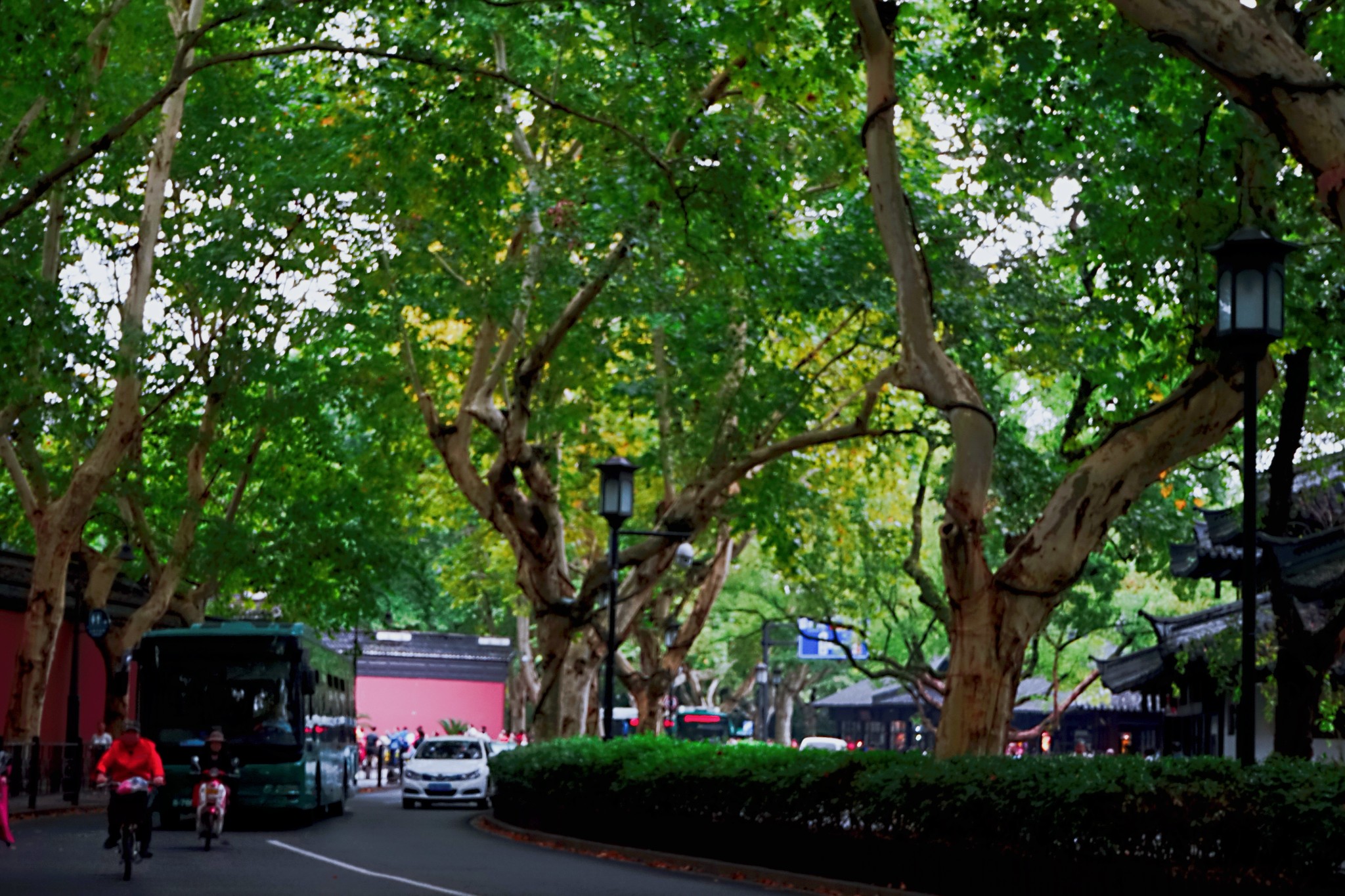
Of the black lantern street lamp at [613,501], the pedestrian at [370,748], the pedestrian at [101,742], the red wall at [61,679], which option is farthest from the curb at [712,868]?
the pedestrian at [370,748]

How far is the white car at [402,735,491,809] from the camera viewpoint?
123 ft

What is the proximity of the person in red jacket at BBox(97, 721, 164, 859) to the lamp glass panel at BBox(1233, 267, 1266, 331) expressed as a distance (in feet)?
35.2

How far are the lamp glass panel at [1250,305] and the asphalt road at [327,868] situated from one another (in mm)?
6892

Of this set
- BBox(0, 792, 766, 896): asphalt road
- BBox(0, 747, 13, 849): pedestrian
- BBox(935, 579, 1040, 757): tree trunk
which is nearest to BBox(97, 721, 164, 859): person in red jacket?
BBox(0, 792, 766, 896): asphalt road

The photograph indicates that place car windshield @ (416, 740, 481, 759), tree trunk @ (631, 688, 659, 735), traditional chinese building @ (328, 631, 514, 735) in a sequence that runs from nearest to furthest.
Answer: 1. car windshield @ (416, 740, 481, 759)
2. tree trunk @ (631, 688, 659, 735)
3. traditional chinese building @ (328, 631, 514, 735)

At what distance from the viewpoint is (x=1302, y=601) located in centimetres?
2317

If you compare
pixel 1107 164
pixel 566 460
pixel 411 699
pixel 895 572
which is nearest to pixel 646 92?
pixel 1107 164

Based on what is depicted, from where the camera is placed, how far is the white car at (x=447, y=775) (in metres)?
37.6

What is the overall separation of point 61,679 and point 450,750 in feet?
30.0

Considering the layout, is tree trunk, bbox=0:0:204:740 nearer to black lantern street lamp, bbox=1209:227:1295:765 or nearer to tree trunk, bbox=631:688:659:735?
A: black lantern street lamp, bbox=1209:227:1295:765

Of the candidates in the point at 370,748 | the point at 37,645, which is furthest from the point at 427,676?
the point at 37,645

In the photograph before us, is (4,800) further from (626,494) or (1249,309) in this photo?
(1249,309)

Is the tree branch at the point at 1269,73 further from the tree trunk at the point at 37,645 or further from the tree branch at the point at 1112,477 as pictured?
the tree trunk at the point at 37,645

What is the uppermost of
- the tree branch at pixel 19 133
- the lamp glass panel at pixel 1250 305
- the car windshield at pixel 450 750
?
the tree branch at pixel 19 133
